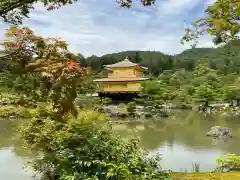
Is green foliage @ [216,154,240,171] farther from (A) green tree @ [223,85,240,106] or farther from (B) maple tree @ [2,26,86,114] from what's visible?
(A) green tree @ [223,85,240,106]

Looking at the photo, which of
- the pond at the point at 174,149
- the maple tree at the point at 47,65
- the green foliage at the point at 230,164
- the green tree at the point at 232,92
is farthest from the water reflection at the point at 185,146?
the green tree at the point at 232,92

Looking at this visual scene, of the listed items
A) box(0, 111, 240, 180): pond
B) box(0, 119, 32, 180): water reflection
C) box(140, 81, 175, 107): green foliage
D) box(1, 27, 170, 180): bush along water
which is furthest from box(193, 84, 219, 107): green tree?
box(1, 27, 170, 180): bush along water

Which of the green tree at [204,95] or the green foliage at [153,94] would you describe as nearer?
the green foliage at [153,94]

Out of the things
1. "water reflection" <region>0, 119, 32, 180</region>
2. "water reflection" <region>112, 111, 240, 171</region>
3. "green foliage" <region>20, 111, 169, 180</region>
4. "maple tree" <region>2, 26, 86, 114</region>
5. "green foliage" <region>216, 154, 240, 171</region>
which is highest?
"maple tree" <region>2, 26, 86, 114</region>

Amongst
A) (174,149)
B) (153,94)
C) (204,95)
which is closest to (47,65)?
(174,149)

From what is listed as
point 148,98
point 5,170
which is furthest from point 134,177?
point 148,98

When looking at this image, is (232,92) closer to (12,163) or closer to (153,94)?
(153,94)

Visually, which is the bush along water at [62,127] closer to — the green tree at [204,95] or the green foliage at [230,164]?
the green foliage at [230,164]

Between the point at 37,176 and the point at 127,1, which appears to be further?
the point at 37,176

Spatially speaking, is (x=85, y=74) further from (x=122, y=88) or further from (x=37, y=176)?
(x=122, y=88)

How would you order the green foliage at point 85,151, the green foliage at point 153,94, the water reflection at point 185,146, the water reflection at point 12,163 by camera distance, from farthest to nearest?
the green foliage at point 153,94
the water reflection at point 185,146
the water reflection at point 12,163
the green foliage at point 85,151

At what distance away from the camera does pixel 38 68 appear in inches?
157

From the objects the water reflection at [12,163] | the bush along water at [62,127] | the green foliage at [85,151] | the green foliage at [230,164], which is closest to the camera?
the green foliage at [85,151]

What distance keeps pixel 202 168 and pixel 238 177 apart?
243cm
